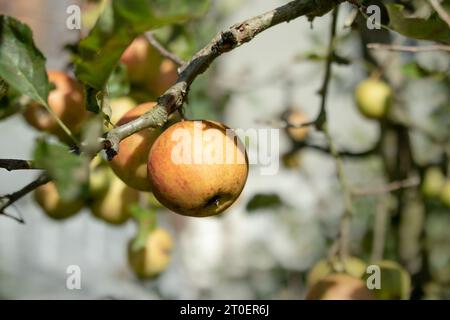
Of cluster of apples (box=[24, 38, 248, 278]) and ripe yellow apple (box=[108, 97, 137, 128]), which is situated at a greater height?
ripe yellow apple (box=[108, 97, 137, 128])

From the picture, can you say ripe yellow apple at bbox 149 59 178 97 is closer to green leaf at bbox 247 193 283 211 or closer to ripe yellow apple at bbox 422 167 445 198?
green leaf at bbox 247 193 283 211

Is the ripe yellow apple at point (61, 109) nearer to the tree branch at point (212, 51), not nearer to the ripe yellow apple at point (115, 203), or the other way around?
the ripe yellow apple at point (115, 203)

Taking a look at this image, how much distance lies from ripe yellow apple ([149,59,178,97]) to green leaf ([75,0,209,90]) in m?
0.41

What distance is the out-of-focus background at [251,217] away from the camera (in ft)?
6.15

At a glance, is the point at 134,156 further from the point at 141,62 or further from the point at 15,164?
the point at 141,62

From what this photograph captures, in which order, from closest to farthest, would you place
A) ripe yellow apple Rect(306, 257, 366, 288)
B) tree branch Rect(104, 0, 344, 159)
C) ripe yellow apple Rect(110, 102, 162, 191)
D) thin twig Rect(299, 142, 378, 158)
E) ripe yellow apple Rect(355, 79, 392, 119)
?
1. tree branch Rect(104, 0, 344, 159)
2. ripe yellow apple Rect(110, 102, 162, 191)
3. ripe yellow apple Rect(306, 257, 366, 288)
4. thin twig Rect(299, 142, 378, 158)
5. ripe yellow apple Rect(355, 79, 392, 119)

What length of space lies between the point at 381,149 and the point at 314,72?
0.44m

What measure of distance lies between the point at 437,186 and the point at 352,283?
0.66 metres

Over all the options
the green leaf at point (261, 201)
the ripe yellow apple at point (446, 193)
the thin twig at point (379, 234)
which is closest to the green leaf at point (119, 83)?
the green leaf at point (261, 201)

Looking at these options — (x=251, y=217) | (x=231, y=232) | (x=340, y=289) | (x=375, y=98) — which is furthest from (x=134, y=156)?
(x=231, y=232)

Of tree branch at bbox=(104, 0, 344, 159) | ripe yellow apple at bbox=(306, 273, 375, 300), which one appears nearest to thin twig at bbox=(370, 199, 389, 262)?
ripe yellow apple at bbox=(306, 273, 375, 300)

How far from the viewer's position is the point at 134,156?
650 mm

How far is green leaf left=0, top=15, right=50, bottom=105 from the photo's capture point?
21.5 inches

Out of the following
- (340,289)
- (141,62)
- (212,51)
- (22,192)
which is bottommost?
(340,289)
